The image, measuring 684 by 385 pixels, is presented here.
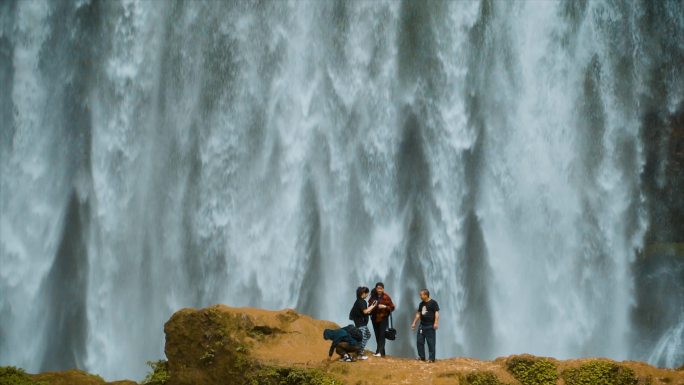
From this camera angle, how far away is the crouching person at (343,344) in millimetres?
14773

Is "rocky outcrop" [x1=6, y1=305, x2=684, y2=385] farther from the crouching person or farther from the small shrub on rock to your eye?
the crouching person

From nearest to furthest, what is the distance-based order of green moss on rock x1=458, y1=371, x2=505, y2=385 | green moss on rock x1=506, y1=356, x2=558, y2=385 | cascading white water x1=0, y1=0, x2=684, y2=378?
green moss on rock x1=458, y1=371, x2=505, y2=385 → green moss on rock x1=506, y1=356, x2=558, y2=385 → cascading white water x1=0, y1=0, x2=684, y2=378

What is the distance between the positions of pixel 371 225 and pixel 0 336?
13730 mm

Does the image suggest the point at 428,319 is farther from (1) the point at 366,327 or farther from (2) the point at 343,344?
(2) the point at 343,344

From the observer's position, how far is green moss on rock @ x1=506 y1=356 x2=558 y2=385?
14258 millimetres

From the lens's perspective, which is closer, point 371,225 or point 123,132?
point 371,225

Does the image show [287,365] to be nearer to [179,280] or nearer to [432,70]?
[179,280]

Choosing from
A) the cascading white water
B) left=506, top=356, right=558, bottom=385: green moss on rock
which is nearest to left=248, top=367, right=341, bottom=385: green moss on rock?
left=506, top=356, right=558, bottom=385: green moss on rock

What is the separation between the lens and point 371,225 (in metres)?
29.2

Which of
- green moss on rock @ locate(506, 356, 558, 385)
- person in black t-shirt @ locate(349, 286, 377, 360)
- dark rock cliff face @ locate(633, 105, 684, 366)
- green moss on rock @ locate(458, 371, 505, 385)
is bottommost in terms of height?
green moss on rock @ locate(458, 371, 505, 385)

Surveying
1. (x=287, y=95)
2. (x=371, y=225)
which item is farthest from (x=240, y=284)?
(x=287, y=95)

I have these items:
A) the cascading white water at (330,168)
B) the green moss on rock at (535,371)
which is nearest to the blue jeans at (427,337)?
the green moss on rock at (535,371)

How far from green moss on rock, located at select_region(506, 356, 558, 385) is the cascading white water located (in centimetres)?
1260

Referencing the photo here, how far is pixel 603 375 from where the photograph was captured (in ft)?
46.6
